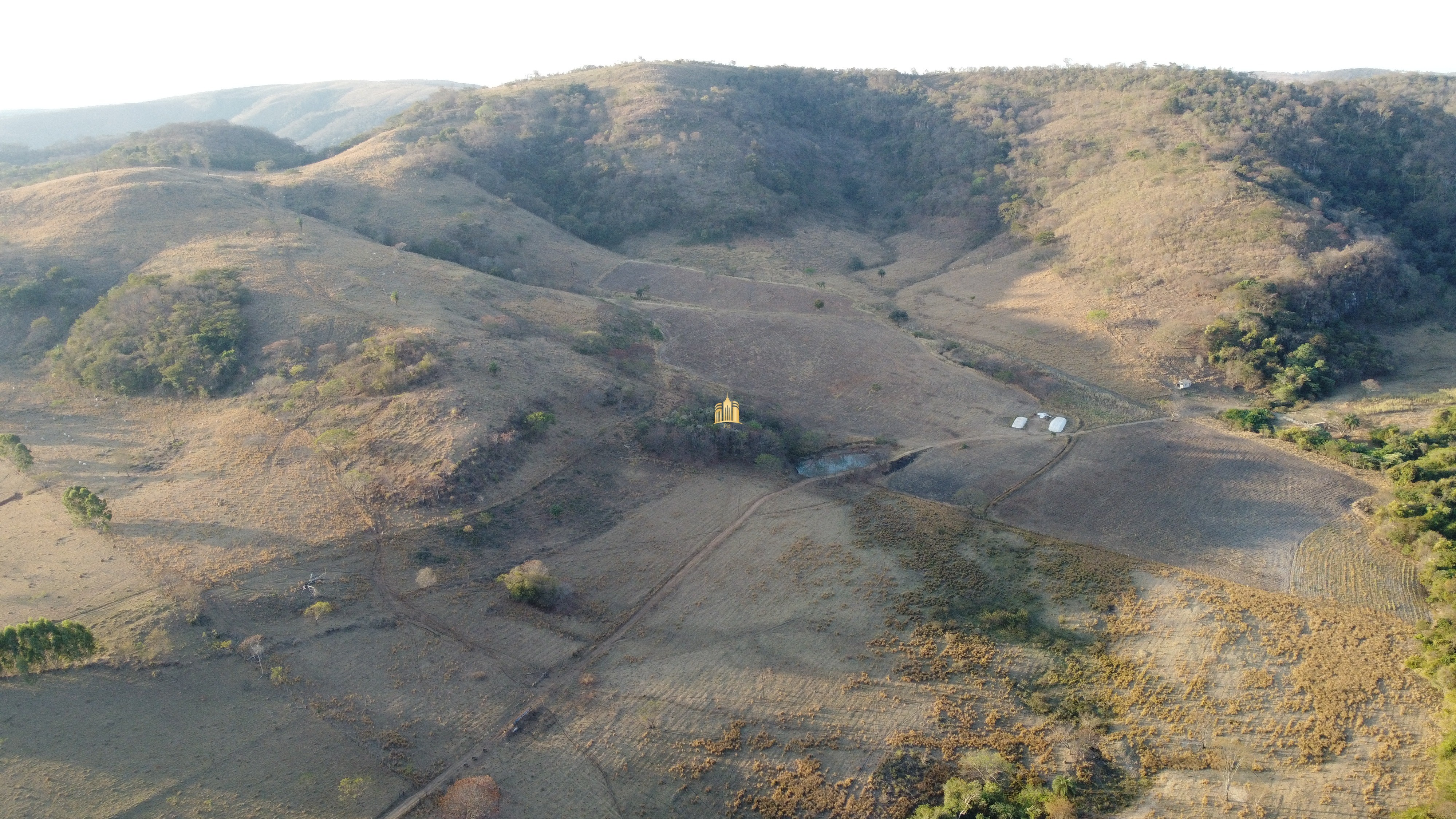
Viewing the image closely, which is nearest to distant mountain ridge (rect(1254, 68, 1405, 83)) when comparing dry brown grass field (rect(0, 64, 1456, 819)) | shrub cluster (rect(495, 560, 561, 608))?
dry brown grass field (rect(0, 64, 1456, 819))

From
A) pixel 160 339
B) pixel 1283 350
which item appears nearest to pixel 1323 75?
pixel 1283 350

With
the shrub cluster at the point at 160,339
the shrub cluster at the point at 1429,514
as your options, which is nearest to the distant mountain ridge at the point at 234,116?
the shrub cluster at the point at 160,339

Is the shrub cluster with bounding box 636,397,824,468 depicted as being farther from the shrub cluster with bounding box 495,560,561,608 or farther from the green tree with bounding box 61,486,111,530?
the green tree with bounding box 61,486,111,530

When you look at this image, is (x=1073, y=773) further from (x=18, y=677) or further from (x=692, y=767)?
(x=18, y=677)

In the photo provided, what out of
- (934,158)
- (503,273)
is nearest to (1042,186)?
(934,158)

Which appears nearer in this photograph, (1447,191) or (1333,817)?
(1333,817)
